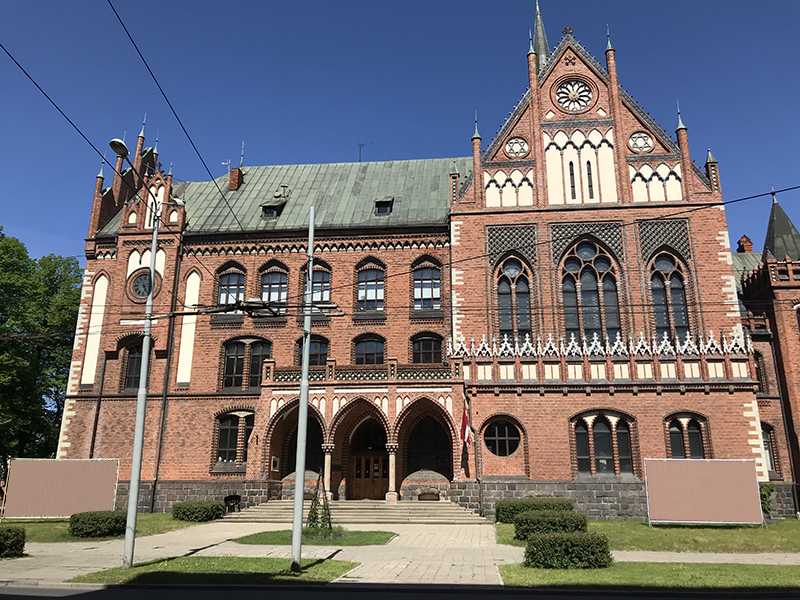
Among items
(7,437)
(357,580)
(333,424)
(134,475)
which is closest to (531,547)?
(357,580)

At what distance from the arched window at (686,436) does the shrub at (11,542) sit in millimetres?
23081

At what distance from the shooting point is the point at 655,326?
1141 inches

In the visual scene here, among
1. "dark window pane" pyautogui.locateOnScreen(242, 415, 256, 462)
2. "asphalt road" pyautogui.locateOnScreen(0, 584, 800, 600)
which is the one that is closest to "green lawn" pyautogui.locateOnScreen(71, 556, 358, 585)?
"asphalt road" pyautogui.locateOnScreen(0, 584, 800, 600)

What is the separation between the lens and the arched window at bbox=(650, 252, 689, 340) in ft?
95.0

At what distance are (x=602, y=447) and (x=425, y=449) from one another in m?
7.72

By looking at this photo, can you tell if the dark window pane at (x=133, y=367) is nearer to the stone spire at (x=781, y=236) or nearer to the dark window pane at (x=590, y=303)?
the dark window pane at (x=590, y=303)

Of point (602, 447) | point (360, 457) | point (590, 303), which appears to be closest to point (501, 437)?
point (602, 447)

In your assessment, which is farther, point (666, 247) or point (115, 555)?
point (666, 247)

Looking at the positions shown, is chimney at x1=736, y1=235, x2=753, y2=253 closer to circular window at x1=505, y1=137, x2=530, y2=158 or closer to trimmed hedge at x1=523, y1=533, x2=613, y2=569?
circular window at x1=505, y1=137, x2=530, y2=158

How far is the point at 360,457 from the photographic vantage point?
99.5ft

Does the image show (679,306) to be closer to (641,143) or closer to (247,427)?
(641,143)

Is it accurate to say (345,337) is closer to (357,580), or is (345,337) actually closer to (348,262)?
(348,262)

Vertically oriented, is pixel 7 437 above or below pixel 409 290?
below

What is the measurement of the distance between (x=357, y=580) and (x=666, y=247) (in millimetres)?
23163
